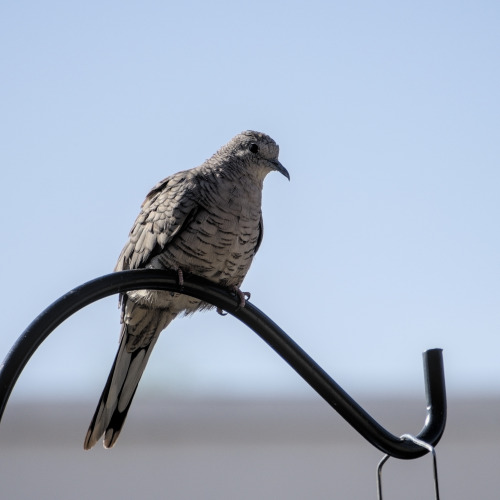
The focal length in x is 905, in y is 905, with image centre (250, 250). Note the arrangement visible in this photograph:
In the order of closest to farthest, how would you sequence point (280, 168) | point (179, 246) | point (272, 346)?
point (272, 346) → point (179, 246) → point (280, 168)

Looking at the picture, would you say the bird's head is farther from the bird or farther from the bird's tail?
the bird's tail

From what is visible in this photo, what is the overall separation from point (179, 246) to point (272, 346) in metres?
1.49

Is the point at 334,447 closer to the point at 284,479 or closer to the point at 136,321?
the point at 284,479

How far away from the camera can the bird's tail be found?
15.1 ft

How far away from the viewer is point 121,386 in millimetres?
4809

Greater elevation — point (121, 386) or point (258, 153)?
point (258, 153)

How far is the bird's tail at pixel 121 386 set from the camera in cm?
461

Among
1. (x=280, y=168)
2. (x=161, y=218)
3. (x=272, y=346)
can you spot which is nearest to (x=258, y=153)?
(x=280, y=168)

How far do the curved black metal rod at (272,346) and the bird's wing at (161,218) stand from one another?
101 centimetres

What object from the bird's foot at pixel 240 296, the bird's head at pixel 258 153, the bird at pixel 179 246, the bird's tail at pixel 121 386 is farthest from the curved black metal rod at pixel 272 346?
the bird's head at pixel 258 153

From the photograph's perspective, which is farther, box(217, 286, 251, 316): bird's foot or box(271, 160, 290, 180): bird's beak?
box(271, 160, 290, 180): bird's beak

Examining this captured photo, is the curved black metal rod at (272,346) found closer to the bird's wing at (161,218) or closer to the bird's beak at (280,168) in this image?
the bird's wing at (161,218)

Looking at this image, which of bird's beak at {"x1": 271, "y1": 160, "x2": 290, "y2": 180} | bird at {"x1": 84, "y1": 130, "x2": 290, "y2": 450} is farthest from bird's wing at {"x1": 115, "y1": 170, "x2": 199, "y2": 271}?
bird's beak at {"x1": 271, "y1": 160, "x2": 290, "y2": 180}

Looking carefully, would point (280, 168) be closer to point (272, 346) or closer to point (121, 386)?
point (121, 386)
